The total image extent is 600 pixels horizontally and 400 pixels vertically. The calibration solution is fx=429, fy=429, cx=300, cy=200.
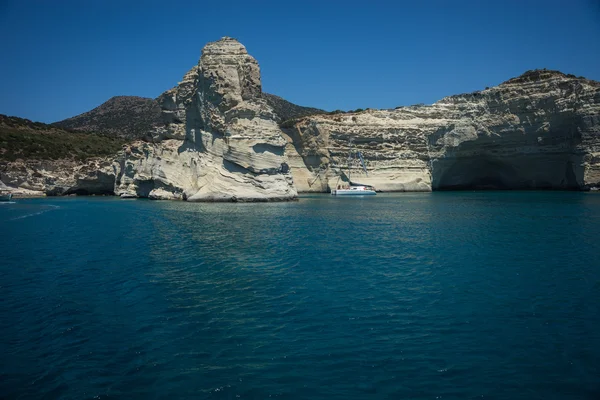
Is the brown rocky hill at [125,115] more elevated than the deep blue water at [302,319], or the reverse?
the brown rocky hill at [125,115]

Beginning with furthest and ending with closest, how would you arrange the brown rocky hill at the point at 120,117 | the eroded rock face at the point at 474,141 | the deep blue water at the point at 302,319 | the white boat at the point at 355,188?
the brown rocky hill at the point at 120,117 → the white boat at the point at 355,188 → the eroded rock face at the point at 474,141 → the deep blue water at the point at 302,319

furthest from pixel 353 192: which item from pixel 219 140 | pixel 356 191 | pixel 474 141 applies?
pixel 219 140

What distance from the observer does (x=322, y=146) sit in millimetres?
59688

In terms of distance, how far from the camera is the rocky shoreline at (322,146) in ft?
129

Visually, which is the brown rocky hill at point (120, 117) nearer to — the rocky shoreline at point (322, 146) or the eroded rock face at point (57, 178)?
the eroded rock face at point (57, 178)

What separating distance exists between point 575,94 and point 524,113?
5.30 meters

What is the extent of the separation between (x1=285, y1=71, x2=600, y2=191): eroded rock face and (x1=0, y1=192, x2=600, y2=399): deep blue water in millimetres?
36571

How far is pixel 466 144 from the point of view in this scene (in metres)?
55.4

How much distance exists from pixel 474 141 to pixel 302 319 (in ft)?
171

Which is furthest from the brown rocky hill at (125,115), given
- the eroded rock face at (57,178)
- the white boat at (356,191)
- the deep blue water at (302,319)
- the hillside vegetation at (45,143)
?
the deep blue water at (302,319)

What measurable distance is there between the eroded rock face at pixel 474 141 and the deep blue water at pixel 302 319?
36571 mm

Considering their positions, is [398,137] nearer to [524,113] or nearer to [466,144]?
[466,144]

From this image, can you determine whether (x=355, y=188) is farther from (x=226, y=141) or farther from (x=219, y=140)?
(x=226, y=141)

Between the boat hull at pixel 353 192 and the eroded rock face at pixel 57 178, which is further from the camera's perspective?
the eroded rock face at pixel 57 178
